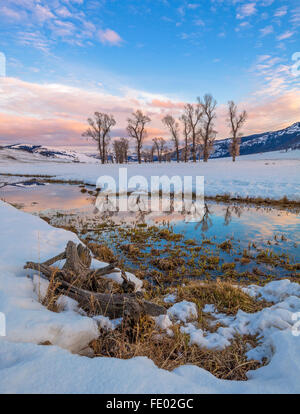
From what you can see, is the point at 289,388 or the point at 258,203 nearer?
the point at 289,388

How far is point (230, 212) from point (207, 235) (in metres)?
5.23

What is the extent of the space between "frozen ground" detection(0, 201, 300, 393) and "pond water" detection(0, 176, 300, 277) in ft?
11.5

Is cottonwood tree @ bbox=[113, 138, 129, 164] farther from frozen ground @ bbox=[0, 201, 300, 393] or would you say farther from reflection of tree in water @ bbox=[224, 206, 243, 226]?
frozen ground @ bbox=[0, 201, 300, 393]

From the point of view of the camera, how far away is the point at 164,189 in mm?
24688

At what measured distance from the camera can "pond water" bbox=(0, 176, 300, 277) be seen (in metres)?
7.58

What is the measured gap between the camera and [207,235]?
408 inches

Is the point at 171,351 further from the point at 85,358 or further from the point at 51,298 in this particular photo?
the point at 51,298

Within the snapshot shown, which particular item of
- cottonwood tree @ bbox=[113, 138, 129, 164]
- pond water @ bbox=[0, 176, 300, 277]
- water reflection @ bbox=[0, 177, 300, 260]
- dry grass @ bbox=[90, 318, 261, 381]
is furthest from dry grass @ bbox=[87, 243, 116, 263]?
cottonwood tree @ bbox=[113, 138, 129, 164]

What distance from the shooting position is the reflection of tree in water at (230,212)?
12.8 meters

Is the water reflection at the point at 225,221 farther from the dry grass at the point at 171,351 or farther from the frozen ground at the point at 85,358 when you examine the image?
the dry grass at the point at 171,351

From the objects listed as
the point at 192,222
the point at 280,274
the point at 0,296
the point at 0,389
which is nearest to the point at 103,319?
the point at 0,296

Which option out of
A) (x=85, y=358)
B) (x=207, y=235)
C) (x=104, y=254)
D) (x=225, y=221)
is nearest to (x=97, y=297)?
(x=85, y=358)
